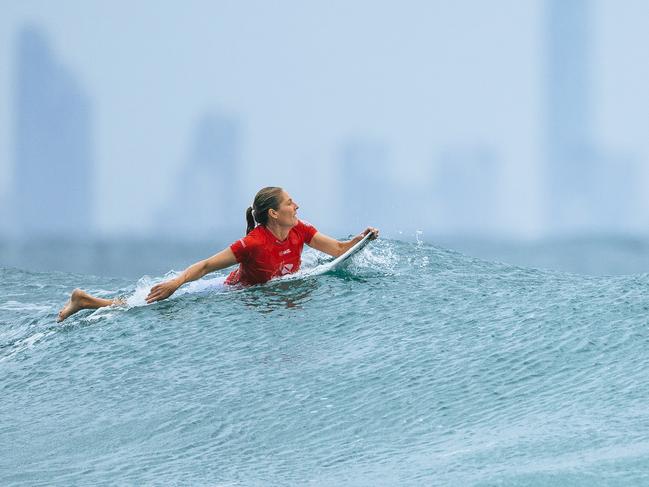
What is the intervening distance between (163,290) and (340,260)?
142 cm

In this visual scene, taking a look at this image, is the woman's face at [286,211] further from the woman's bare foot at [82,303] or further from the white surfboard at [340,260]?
the woman's bare foot at [82,303]

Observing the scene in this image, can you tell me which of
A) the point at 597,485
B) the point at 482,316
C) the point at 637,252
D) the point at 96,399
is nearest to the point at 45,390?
the point at 96,399

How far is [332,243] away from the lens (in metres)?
8.41

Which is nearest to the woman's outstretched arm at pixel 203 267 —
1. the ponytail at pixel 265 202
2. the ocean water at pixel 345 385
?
the ocean water at pixel 345 385

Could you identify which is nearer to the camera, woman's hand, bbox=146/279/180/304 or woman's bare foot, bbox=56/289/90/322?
woman's hand, bbox=146/279/180/304

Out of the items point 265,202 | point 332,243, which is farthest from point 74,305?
point 332,243

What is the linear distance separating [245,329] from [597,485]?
3.47 meters

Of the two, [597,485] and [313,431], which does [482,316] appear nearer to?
[313,431]

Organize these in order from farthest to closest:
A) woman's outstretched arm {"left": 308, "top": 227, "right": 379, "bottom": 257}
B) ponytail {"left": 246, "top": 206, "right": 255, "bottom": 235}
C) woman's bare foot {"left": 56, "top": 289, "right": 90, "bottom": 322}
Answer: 1. woman's outstretched arm {"left": 308, "top": 227, "right": 379, "bottom": 257}
2. woman's bare foot {"left": 56, "top": 289, "right": 90, "bottom": 322}
3. ponytail {"left": 246, "top": 206, "right": 255, "bottom": 235}

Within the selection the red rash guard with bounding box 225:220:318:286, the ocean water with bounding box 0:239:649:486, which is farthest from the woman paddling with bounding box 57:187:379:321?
the ocean water with bounding box 0:239:649:486

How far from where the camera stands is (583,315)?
23.4 ft

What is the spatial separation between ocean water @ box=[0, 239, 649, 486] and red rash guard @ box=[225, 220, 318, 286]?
113 mm

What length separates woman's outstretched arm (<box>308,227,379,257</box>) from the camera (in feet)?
27.5

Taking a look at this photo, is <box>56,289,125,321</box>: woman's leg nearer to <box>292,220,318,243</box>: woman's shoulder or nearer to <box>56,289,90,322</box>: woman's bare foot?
<box>56,289,90,322</box>: woman's bare foot
